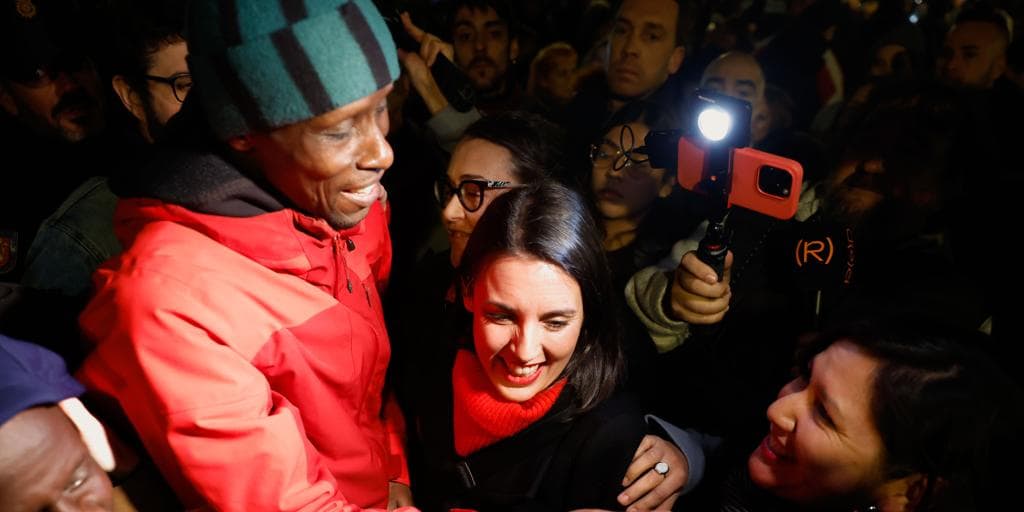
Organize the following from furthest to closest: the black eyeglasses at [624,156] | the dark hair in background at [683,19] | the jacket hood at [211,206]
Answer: the dark hair in background at [683,19]
the black eyeglasses at [624,156]
the jacket hood at [211,206]

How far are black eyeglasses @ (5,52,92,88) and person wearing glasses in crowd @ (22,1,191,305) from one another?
0.33 m

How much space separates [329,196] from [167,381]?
54 cm

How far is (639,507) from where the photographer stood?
1823 millimetres

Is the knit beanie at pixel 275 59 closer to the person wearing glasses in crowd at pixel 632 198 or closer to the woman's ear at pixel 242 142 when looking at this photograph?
the woman's ear at pixel 242 142

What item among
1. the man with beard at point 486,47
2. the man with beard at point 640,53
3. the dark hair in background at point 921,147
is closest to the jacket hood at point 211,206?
the dark hair in background at point 921,147

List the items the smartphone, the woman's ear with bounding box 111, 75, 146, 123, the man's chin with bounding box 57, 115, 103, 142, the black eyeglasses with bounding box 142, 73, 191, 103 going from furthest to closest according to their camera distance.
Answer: the man's chin with bounding box 57, 115, 103, 142, the woman's ear with bounding box 111, 75, 146, 123, the black eyeglasses with bounding box 142, 73, 191, 103, the smartphone

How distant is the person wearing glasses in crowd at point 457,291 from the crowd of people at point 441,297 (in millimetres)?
15

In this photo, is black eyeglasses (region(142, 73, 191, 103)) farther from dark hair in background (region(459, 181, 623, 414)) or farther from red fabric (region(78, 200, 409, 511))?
dark hair in background (region(459, 181, 623, 414))

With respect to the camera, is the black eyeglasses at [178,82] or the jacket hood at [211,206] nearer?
the jacket hood at [211,206]

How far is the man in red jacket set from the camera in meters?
1.27

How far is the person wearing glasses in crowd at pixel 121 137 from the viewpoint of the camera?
1922mm

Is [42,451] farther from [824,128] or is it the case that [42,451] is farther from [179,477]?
[824,128]

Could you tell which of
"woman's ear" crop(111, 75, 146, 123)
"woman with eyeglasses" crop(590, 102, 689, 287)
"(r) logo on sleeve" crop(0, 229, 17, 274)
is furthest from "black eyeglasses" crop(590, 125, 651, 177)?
"(r) logo on sleeve" crop(0, 229, 17, 274)

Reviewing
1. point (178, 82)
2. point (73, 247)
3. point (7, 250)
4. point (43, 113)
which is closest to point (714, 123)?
point (178, 82)
